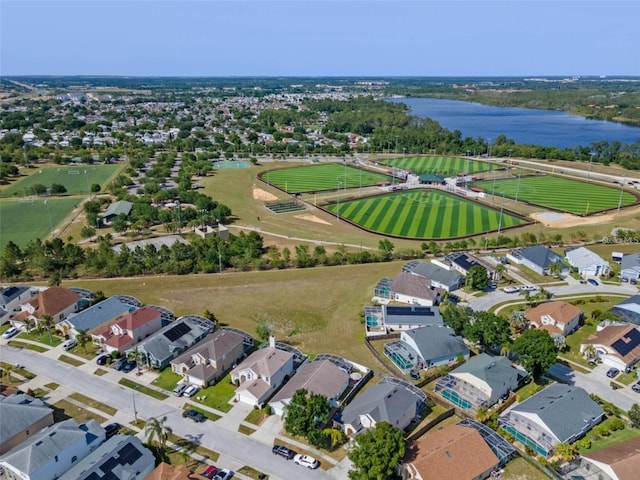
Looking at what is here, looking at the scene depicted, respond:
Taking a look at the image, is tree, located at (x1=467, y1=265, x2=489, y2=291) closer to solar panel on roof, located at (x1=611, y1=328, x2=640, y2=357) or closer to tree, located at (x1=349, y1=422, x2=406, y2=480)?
solar panel on roof, located at (x1=611, y1=328, x2=640, y2=357)

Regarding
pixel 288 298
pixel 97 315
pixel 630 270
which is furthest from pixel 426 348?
pixel 630 270

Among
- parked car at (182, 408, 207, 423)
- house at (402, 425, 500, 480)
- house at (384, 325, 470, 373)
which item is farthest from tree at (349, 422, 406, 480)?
house at (384, 325, 470, 373)

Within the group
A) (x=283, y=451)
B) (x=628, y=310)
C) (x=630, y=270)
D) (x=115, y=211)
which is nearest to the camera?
(x=283, y=451)

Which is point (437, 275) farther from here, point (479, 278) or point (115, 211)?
point (115, 211)

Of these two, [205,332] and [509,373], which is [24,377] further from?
[509,373]

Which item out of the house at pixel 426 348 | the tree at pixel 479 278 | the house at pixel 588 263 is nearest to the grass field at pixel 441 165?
the house at pixel 588 263
